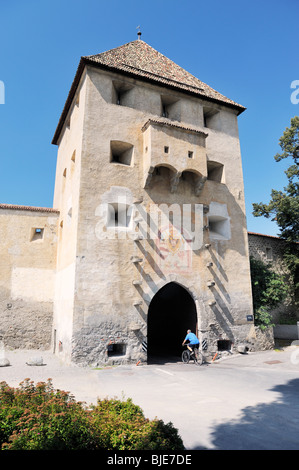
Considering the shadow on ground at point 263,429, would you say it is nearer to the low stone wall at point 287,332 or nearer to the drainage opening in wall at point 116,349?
the drainage opening in wall at point 116,349

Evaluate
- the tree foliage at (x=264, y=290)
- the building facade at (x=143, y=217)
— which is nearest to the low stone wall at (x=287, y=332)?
the tree foliage at (x=264, y=290)

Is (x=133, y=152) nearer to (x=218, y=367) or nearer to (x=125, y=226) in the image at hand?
(x=125, y=226)

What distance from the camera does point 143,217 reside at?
14078 millimetres

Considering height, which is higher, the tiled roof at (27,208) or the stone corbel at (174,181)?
the stone corbel at (174,181)

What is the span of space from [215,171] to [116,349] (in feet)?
34.3

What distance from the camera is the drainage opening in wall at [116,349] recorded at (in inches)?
503

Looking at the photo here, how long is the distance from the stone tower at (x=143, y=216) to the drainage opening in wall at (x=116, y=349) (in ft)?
0.14

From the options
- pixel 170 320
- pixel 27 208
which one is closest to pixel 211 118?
pixel 27 208

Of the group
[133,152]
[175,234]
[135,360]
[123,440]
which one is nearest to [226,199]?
[175,234]

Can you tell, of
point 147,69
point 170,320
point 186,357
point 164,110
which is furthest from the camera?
point 170,320

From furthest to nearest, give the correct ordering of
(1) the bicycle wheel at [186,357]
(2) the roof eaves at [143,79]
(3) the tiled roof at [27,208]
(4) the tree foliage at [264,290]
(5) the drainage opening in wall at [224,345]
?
(3) the tiled roof at [27,208] → (4) the tree foliage at [264,290] → (5) the drainage opening in wall at [224,345] → (2) the roof eaves at [143,79] → (1) the bicycle wheel at [186,357]

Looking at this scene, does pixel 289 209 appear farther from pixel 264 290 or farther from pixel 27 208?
pixel 27 208

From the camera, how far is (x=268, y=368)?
11820 millimetres
